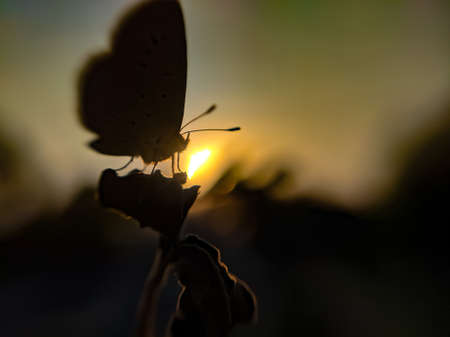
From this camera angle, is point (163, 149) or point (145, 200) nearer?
point (145, 200)

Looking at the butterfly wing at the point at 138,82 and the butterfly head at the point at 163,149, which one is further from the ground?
the butterfly wing at the point at 138,82

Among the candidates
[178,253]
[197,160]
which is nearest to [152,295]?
[178,253]

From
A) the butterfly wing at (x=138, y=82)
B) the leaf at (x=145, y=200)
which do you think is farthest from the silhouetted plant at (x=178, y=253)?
the butterfly wing at (x=138, y=82)

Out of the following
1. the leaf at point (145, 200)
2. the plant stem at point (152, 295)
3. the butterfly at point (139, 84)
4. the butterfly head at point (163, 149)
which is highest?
the butterfly at point (139, 84)

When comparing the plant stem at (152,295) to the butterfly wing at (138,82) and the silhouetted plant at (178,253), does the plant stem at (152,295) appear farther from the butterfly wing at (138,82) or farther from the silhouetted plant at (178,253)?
the butterfly wing at (138,82)

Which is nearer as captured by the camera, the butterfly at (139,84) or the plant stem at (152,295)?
the plant stem at (152,295)

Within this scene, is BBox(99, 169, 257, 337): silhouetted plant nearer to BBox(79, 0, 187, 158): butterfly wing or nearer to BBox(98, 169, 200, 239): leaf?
BBox(98, 169, 200, 239): leaf

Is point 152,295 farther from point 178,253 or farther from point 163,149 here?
point 163,149

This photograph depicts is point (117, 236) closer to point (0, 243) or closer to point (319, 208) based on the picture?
point (0, 243)

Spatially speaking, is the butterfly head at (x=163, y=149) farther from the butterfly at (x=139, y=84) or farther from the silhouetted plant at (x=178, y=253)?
the silhouetted plant at (x=178, y=253)
